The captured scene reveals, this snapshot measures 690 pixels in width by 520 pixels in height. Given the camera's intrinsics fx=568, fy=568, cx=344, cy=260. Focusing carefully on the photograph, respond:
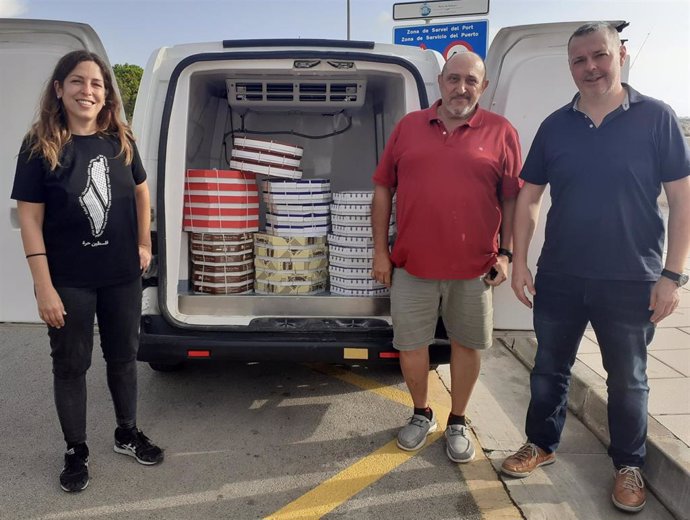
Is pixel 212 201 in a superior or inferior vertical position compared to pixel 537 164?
inferior

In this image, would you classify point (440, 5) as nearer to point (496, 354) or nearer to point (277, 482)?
point (496, 354)

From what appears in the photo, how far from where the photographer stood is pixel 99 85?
256cm

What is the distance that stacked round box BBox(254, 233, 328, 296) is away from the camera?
3.64 metres

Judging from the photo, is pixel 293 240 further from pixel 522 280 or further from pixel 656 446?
pixel 656 446

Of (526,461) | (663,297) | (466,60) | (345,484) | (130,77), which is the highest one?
(130,77)

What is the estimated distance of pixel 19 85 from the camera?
10.2 feet

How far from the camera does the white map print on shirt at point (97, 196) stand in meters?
2.50

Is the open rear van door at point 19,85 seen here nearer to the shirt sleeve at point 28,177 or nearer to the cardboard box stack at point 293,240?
the shirt sleeve at point 28,177

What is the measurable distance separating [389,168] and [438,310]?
2.60 ft

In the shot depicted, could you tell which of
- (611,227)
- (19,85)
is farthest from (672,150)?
(19,85)

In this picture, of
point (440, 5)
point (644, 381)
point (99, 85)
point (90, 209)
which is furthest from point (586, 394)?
point (440, 5)

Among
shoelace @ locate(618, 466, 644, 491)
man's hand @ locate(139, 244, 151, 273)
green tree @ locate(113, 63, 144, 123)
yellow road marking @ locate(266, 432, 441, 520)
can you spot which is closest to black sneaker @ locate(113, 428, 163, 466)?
yellow road marking @ locate(266, 432, 441, 520)

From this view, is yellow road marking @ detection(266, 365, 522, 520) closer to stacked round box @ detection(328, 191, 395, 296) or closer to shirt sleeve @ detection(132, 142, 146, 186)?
stacked round box @ detection(328, 191, 395, 296)

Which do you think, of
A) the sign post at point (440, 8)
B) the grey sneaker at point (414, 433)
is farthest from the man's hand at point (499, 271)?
the sign post at point (440, 8)
